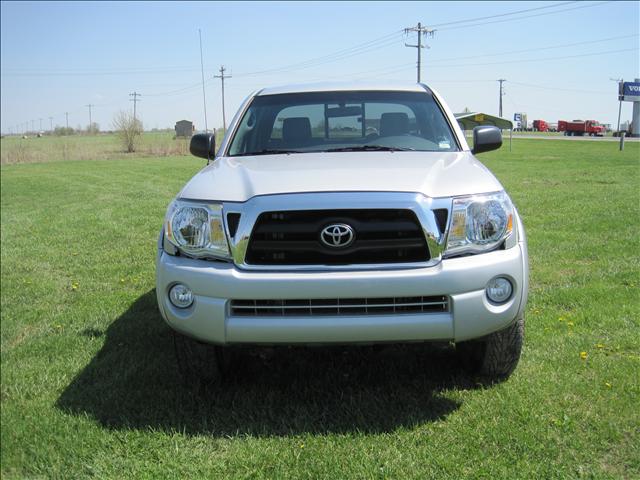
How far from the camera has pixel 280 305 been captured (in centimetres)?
289

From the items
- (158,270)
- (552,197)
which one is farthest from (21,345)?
(552,197)

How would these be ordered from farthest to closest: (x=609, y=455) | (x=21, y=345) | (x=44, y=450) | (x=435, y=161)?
(x=21, y=345)
(x=435, y=161)
(x=44, y=450)
(x=609, y=455)

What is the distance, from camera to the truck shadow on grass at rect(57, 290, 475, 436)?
317 centimetres

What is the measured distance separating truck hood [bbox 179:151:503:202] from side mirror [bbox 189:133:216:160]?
2.88 ft

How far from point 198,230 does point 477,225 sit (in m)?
1.41

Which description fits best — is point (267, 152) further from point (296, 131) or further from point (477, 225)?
point (477, 225)

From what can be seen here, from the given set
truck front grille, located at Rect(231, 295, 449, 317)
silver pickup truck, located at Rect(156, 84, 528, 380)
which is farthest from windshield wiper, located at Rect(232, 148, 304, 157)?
truck front grille, located at Rect(231, 295, 449, 317)

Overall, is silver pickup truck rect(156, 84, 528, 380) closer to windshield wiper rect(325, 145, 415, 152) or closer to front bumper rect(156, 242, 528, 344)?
front bumper rect(156, 242, 528, 344)

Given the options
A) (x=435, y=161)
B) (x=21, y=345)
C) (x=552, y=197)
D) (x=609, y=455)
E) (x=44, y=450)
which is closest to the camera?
(x=609, y=455)

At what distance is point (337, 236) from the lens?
9.50 ft

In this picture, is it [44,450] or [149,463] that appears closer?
[149,463]

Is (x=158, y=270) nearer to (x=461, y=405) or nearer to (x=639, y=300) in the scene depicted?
(x=461, y=405)

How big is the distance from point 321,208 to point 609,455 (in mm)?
1753

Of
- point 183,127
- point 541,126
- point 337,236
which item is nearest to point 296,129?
point 337,236
